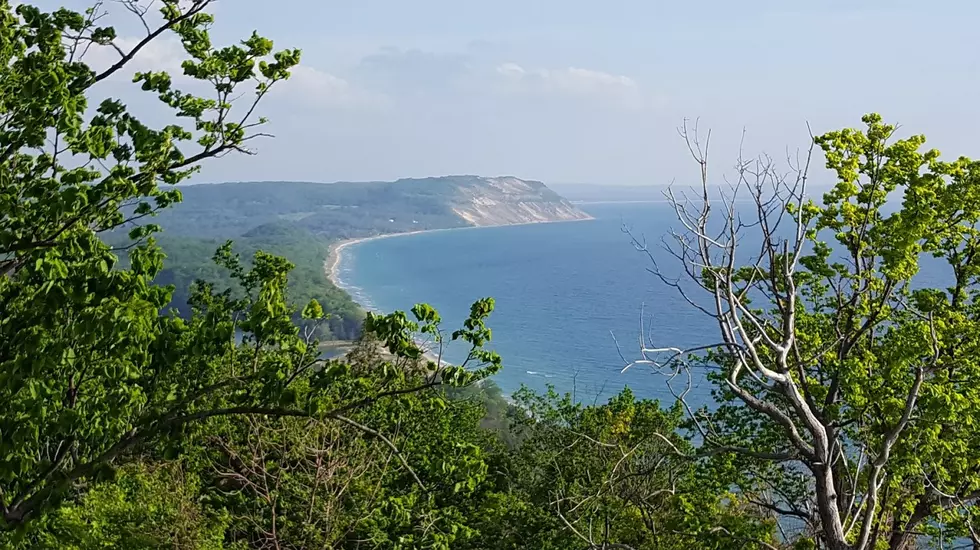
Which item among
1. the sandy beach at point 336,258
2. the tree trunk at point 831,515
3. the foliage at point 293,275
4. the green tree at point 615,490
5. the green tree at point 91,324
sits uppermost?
the green tree at point 91,324

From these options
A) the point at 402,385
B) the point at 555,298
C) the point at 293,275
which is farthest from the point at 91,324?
the point at 293,275

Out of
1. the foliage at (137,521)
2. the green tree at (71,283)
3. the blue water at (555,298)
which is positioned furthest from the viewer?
the blue water at (555,298)

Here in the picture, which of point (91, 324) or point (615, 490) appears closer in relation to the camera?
point (91, 324)

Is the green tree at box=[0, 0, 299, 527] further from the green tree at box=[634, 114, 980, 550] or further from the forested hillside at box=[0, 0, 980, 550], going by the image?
the green tree at box=[634, 114, 980, 550]

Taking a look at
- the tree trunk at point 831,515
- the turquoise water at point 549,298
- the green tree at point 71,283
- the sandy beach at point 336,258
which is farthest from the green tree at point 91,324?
the sandy beach at point 336,258

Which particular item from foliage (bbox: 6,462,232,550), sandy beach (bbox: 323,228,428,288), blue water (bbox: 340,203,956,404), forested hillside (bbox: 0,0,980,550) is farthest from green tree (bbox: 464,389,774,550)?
sandy beach (bbox: 323,228,428,288)

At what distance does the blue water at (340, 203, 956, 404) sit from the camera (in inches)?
2264

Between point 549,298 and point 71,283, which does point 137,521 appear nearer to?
point 71,283

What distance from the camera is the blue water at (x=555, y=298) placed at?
189 feet

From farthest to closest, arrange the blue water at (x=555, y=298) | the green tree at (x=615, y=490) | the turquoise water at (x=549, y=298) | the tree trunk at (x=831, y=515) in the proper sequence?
1. the turquoise water at (x=549, y=298)
2. the blue water at (x=555, y=298)
3. the green tree at (x=615, y=490)
4. the tree trunk at (x=831, y=515)

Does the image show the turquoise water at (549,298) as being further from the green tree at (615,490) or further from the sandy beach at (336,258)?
the green tree at (615,490)

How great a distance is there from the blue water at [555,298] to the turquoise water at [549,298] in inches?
5.9

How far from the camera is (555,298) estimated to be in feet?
315

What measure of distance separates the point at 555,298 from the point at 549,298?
96cm
